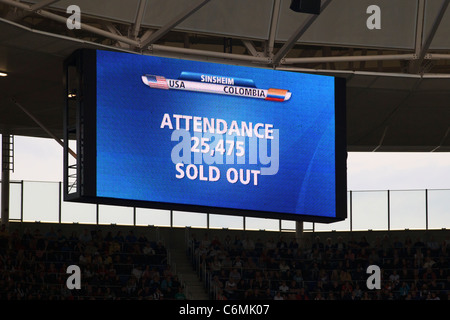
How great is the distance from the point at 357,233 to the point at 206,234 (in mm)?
6117

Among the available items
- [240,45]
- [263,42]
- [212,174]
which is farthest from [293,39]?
[212,174]

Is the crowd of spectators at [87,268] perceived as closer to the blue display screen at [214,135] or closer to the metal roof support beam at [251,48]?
the blue display screen at [214,135]

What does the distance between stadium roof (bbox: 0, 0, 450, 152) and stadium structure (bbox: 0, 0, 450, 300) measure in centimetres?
3

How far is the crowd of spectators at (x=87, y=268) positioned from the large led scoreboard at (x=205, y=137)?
15.2 ft

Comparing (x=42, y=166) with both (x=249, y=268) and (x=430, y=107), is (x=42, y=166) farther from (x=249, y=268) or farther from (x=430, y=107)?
(x=430, y=107)

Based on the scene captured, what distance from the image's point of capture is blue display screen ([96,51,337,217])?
18.5 metres

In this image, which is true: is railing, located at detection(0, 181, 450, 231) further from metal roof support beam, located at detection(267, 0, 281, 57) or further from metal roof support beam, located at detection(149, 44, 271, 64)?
metal roof support beam, located at detection(267, 0, 281, 57)

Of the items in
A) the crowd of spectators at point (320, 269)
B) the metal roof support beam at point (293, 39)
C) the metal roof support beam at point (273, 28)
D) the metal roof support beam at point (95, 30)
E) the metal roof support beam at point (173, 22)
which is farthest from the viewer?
the crowd of spectators at point (320, 269)

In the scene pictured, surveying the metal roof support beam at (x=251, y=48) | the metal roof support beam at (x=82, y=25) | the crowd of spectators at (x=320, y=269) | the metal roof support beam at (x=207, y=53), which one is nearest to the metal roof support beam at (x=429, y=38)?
the metal roof support beam at (x=207, y=53)

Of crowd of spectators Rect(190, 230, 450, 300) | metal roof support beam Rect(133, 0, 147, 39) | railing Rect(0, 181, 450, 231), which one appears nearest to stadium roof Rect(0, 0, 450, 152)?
metal roof support beam Rect(133, 0, 147, 39)

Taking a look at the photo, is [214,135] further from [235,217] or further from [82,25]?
[235,217]

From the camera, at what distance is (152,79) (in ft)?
→ 62.5

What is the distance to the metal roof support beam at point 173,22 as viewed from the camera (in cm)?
1902

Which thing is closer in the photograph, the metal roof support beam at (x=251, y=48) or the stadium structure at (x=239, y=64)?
the stadium structure at (x=239, y=64)
